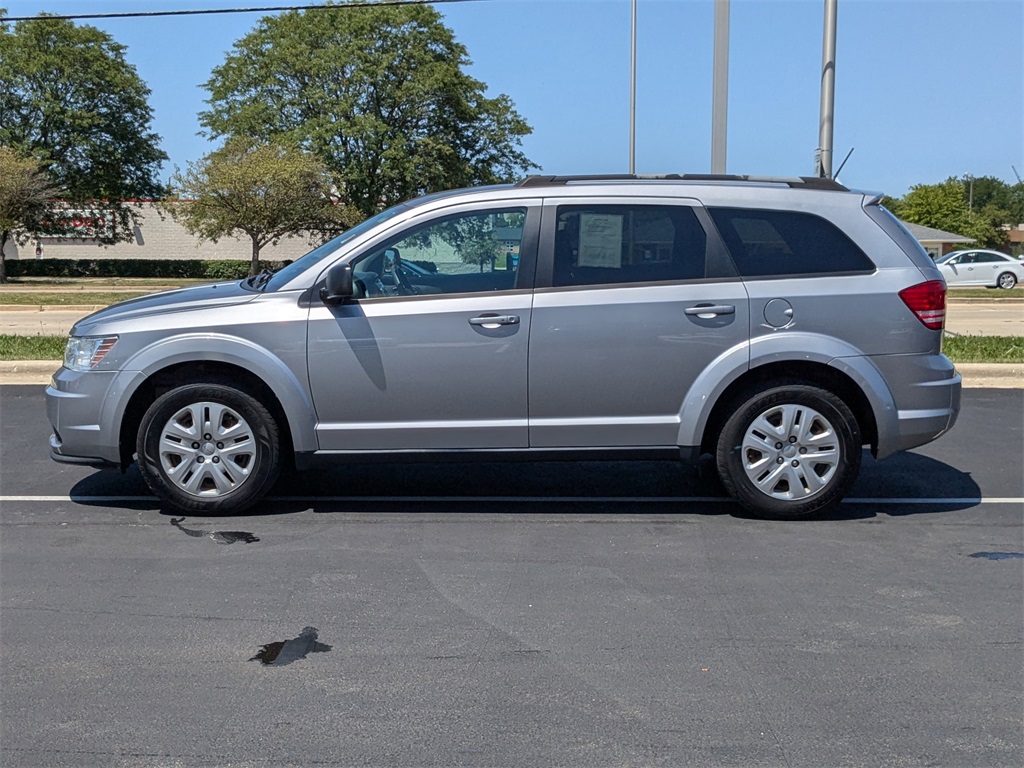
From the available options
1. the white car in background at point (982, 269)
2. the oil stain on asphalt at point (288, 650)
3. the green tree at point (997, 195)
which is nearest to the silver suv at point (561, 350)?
the oil stain on asphalt at point (288, 650)

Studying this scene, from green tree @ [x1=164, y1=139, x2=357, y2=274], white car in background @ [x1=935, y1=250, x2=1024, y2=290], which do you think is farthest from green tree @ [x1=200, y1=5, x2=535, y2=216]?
white car in background @ [x1=935, y1=250, x2=1024, y2=290]

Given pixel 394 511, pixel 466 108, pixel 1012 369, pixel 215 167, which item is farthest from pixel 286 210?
pixel 394 511

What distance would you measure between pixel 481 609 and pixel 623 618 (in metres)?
0.62

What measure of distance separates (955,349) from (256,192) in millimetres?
32010

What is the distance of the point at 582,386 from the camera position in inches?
236

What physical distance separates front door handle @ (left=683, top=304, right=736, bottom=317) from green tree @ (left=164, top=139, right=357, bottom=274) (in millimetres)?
34932

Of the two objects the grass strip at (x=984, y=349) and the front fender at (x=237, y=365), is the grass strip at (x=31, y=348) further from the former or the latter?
the grass strip at (x=984, y=349)

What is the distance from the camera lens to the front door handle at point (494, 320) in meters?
5.94

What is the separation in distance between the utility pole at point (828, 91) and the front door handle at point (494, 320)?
25.6 ft

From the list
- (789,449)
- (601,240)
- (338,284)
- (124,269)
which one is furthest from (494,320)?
(124,269)

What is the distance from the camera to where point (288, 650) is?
421 centimetres

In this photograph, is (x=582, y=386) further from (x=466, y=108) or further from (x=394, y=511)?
(x=466, y=108)

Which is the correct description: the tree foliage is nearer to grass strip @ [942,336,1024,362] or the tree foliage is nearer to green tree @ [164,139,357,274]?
green tree @ [164,139,357,274]

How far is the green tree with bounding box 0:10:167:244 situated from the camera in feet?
153
